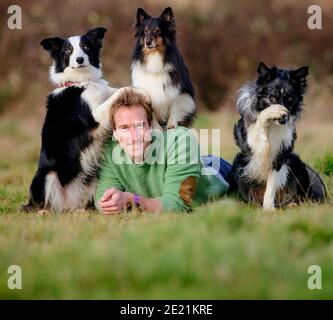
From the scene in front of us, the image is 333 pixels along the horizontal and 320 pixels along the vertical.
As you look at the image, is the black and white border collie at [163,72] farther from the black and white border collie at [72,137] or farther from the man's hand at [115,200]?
the man's hand at [115,200]

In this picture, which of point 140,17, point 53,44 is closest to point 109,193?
point 53,44

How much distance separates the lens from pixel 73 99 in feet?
18.6

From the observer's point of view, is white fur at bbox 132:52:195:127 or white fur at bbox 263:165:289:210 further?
white fur at bbox 132:52:195:127

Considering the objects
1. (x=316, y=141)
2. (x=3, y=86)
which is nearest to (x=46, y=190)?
(x=316, y=141)

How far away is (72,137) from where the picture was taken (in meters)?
5.63

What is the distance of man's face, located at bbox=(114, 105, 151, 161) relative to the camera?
514 cm

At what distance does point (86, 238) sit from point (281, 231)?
50.1 inches

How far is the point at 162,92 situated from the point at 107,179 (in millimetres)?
971

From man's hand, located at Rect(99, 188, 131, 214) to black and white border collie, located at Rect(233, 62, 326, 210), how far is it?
1.25m

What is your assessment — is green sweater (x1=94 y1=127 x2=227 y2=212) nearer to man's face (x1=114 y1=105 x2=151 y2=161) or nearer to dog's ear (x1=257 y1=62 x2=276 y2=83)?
man's face (x1=114 y1=105 x2=151 y2=161)

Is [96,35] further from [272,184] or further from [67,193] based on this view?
[272,184]

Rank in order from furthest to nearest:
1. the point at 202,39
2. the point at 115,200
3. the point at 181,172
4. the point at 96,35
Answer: the point at 202,39 < the point at 96,35 < the point at 181,172 < the point at 115,200

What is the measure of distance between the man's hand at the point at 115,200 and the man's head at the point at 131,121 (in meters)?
0.33

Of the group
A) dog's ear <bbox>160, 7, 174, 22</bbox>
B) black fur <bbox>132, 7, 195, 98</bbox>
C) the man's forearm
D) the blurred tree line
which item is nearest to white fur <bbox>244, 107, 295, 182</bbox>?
black fur <bbox>132, 7, 195, 98</bbox>
